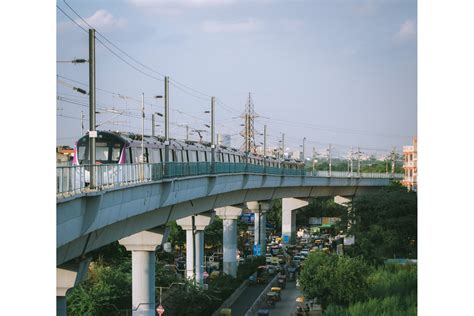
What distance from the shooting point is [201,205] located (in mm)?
17750

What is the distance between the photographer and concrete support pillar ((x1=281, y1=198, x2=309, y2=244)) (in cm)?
3688

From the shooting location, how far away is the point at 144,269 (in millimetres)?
14758

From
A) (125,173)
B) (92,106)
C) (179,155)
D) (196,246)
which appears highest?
(92,106)

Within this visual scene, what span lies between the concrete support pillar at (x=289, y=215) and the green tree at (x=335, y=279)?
1803cm

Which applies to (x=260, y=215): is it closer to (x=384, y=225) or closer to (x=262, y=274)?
(x=262, y=274)

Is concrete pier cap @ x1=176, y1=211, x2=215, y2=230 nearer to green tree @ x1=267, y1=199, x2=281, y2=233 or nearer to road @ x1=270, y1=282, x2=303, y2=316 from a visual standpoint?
road @ x1=270, y1=282, x2=303, y2=316

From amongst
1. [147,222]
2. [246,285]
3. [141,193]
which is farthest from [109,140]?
[246,285]

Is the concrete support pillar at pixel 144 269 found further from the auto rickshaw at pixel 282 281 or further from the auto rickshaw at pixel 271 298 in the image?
the auto rickshaw at pixel 282 281

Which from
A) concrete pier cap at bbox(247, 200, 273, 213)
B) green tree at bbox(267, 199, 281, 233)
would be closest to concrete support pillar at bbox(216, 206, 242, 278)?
concrete pier cap at bbox(247, 200, 273, 213)

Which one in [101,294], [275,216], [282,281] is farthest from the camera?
[275,216]

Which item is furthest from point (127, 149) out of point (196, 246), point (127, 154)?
point (196, 246)

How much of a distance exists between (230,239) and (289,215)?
12.2 meters
